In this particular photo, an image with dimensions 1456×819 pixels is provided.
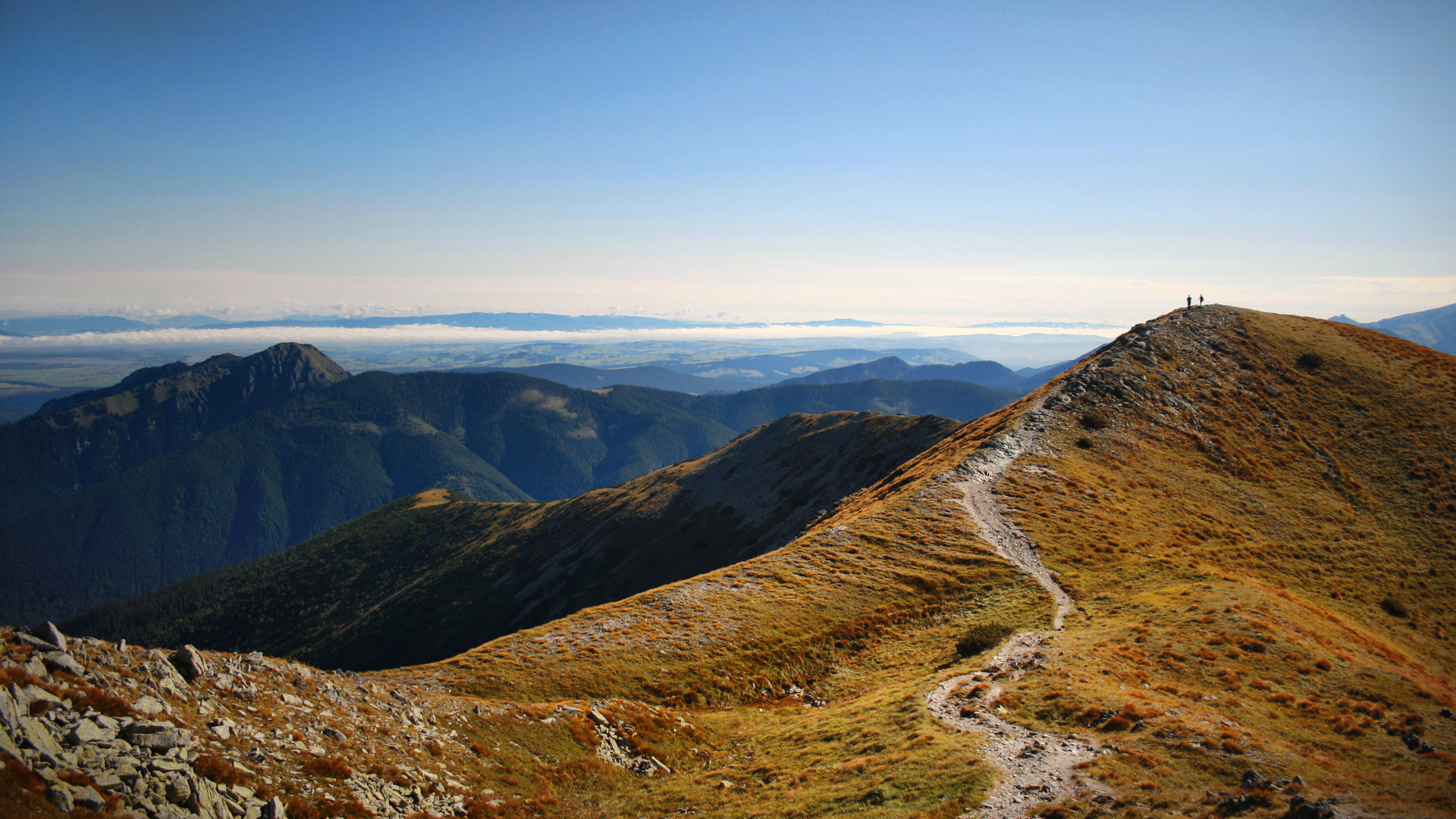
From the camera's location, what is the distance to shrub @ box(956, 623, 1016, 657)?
101 feet

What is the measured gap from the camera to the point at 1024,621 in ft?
111

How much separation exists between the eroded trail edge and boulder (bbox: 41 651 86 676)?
24.2 m

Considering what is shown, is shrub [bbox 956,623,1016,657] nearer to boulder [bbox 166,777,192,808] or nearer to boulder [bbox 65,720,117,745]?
boulder [bbox 166,777,192,808]

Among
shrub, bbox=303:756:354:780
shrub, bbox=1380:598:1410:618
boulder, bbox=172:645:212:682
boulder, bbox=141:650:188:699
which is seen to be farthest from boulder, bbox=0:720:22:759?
shrub, bbox=1380:598:1410:618

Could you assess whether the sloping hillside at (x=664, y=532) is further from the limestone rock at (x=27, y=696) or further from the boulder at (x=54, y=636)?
the limestone rock at (x=27, y=696)

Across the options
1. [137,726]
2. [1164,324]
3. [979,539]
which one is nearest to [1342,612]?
[979,539]

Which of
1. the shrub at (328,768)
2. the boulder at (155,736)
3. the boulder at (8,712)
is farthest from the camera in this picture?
the shrub at (328,768)

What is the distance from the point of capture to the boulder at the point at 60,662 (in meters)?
14.1

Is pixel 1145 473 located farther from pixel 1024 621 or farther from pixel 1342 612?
pixel 1024 621

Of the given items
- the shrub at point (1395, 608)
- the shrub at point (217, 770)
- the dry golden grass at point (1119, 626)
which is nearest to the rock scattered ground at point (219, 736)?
the shrub at point (217, 770)

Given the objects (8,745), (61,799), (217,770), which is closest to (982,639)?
(217,770)

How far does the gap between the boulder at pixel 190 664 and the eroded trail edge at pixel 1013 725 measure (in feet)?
76.4

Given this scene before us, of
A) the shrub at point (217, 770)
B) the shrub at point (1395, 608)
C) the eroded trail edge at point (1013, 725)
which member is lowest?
the shrub at point (1395, 608)

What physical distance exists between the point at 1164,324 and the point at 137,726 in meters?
103
